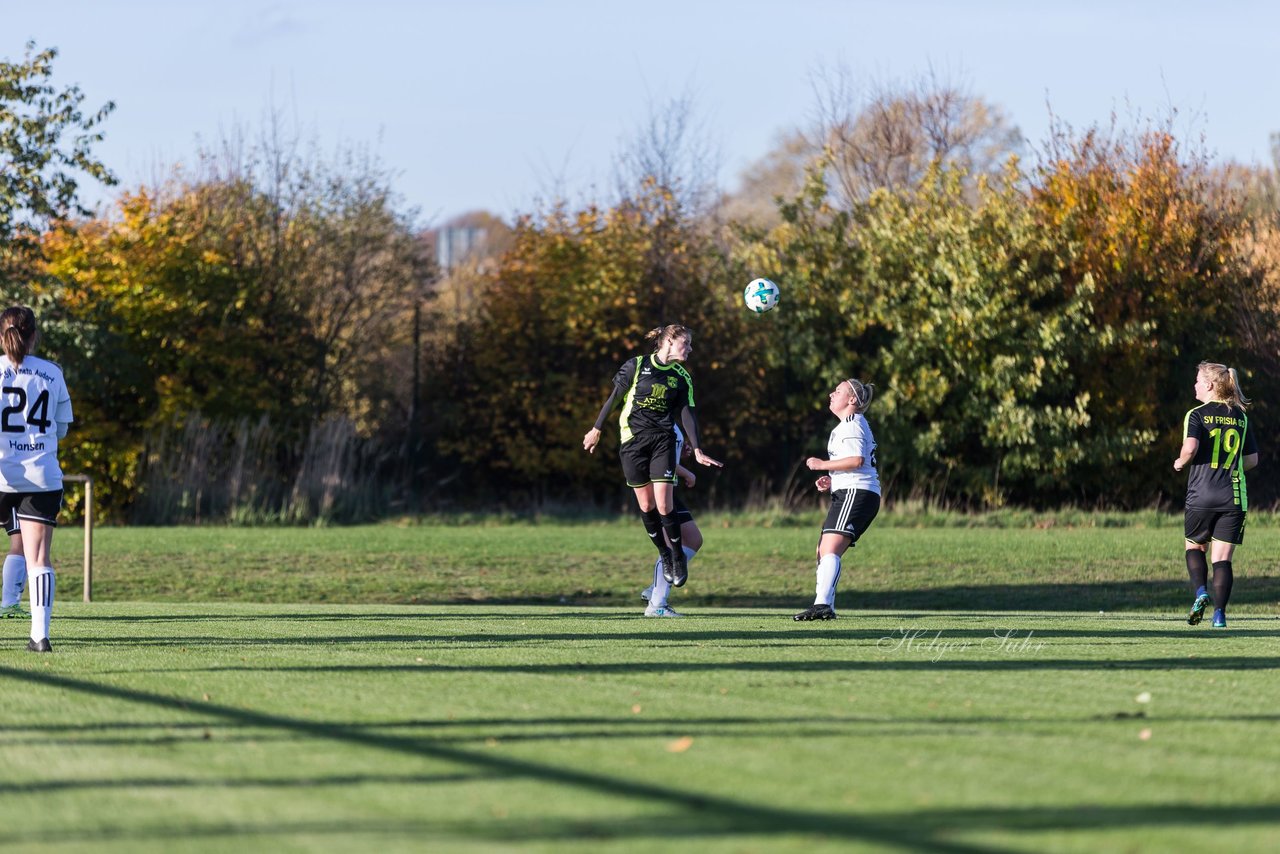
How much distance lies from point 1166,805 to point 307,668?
4480mm

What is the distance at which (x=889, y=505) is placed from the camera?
26.8 meters

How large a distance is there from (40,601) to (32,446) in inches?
33.5

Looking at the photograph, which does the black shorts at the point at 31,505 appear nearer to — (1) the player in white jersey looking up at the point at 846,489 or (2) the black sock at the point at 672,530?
(2) the black sock at the point at 672,530

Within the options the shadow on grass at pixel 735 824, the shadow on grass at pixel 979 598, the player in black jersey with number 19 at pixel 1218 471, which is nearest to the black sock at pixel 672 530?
the player in black jersey with number 19 at pixel 1218 471

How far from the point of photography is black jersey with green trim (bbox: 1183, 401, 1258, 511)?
36.9 ft

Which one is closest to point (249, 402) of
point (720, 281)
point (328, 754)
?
point (720, 281)

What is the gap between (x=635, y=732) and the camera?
18.2 ft

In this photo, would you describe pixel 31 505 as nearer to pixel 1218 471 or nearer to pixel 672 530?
pixel 672 530

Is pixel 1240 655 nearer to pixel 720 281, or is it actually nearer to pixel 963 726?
pixel 963 726

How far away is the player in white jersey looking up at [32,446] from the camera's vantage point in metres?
8.45

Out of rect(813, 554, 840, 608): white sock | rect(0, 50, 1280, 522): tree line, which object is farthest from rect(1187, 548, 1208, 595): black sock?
rect(0, 50, 1280, 522): tree line

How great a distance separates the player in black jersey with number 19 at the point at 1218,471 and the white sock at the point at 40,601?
752 centimetres

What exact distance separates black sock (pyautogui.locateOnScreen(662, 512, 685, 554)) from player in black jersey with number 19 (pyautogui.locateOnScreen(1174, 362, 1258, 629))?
11.9 ft

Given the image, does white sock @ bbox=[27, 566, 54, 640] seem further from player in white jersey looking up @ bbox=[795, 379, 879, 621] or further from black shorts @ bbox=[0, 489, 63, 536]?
player in white jersey looking up @ bbox=[795, 379, 879, 621]
